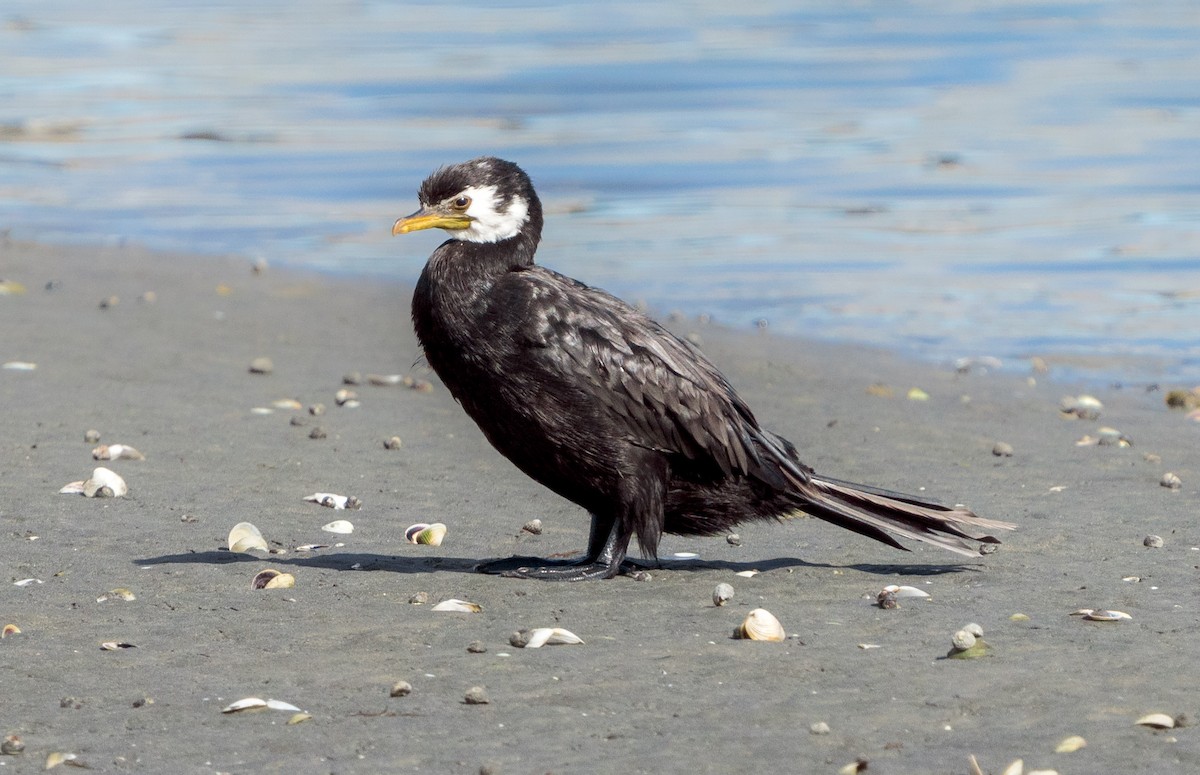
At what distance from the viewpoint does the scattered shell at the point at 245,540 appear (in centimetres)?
611

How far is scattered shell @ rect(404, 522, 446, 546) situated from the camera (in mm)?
6434

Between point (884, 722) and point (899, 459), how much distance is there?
3.79 metres

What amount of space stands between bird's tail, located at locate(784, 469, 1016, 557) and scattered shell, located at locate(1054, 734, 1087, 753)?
189 centimetres

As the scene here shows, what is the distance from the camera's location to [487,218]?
6.05 meters

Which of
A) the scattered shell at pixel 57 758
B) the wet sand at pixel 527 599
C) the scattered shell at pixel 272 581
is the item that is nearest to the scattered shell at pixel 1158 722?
the wet sand at pixel 527 599

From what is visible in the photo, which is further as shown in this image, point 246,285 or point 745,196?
point 745,196

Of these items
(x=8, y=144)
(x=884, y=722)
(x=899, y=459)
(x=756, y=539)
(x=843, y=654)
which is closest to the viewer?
(x=884, y=722)

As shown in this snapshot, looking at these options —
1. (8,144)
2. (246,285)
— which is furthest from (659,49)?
(246,285)

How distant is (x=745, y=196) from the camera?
1538 cm

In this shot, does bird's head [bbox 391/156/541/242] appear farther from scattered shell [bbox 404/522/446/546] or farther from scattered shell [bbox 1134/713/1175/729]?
scattered shell [bbox 1134/713/1175/729]

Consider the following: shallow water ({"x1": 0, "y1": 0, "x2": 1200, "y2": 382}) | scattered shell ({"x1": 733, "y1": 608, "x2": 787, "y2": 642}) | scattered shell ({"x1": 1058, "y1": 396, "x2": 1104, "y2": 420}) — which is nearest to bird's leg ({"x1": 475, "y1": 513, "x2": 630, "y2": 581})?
scattered shell ({"x1": 733, "y1": 608, "x2": 787, "y2": 642})

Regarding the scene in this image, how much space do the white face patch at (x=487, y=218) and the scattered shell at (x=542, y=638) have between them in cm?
155

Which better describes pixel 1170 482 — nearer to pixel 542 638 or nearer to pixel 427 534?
pixel 427 534

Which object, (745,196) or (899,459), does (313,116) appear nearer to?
(745,196)
